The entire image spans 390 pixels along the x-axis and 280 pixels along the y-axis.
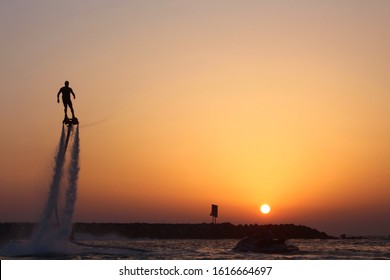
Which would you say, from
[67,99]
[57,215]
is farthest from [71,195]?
[67,99]

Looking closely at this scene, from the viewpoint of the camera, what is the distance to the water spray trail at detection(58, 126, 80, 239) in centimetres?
3547

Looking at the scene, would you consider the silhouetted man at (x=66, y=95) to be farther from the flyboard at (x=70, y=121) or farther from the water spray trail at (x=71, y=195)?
the water spray trail at (x=71, y=195)

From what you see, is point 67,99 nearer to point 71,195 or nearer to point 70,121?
point 70,121

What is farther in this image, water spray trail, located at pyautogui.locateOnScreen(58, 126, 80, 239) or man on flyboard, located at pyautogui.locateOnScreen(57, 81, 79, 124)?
water spray trail, located at pyautogui.locateOnScreen(58, 126, 80, 239)

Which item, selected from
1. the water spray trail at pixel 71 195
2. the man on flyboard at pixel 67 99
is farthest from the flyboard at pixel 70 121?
the water spray trail at pixel 71 195

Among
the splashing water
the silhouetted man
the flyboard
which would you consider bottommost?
the splashing water

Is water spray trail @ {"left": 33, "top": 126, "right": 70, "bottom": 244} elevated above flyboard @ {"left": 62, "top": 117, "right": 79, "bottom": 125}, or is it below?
below

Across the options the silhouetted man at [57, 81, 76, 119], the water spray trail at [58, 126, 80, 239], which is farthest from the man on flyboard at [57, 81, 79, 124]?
the water spray trail at [58, 126, 80, 239]

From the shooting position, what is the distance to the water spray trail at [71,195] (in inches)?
1396

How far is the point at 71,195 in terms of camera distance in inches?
1410

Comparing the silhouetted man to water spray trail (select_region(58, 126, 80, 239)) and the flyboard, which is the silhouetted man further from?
water spray trail (select_region(58, 126, 80, 239))
